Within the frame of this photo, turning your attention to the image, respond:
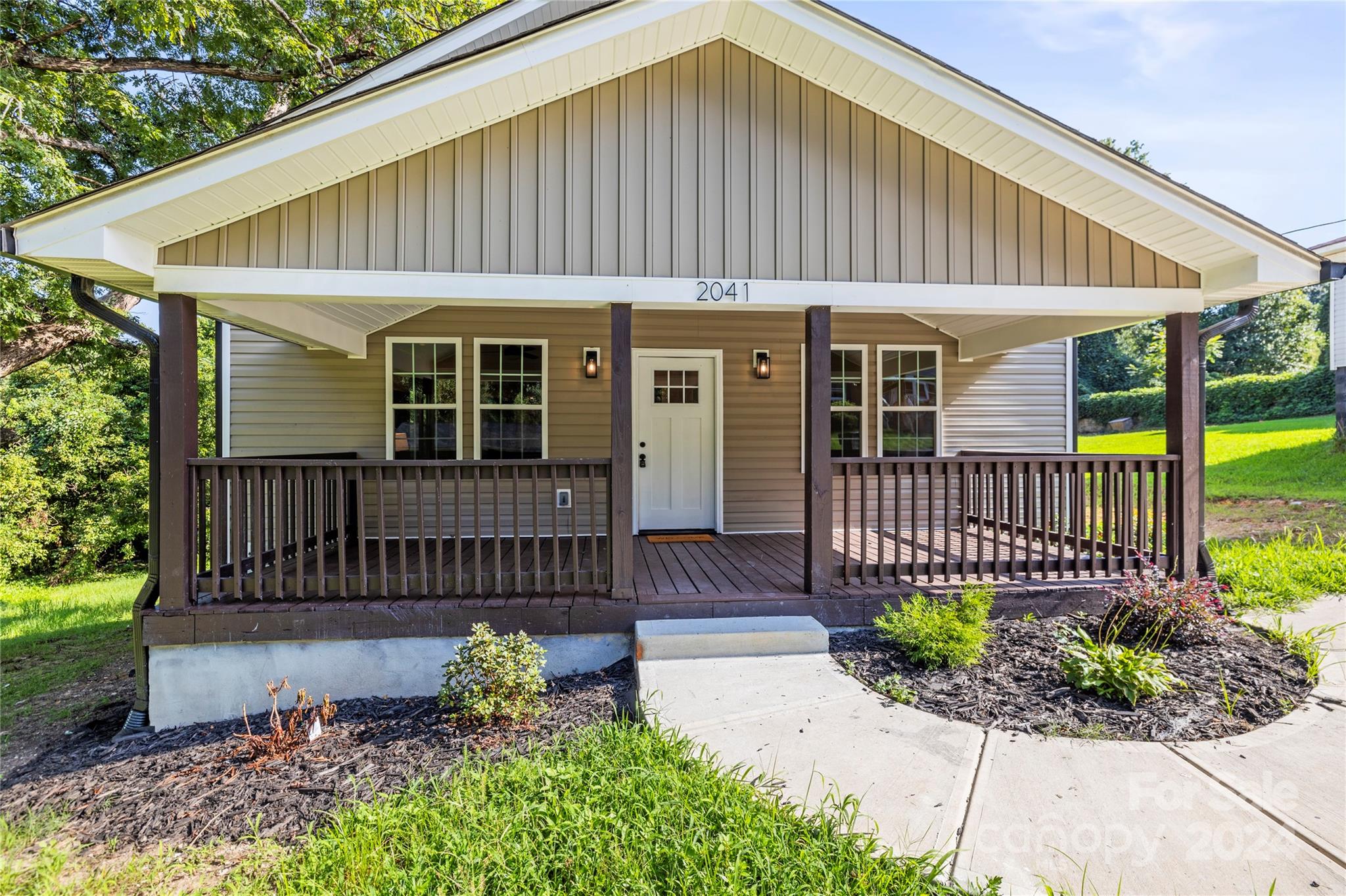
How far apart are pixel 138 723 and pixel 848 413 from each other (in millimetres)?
6511

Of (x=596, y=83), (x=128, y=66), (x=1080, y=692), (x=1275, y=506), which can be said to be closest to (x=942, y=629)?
(x=1080, y=692)

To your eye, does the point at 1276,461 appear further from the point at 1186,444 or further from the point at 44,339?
the point at 44,339

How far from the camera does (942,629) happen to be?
11.9 feet

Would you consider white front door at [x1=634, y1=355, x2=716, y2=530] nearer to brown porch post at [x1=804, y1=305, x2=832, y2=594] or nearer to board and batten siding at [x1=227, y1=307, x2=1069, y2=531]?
board and batten siding at [x1=227, y1=307, x2=1069, y2=531]

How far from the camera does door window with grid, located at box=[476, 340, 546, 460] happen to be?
6496mm

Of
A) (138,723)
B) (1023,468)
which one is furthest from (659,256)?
(138,723)

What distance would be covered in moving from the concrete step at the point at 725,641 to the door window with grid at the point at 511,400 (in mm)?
3211

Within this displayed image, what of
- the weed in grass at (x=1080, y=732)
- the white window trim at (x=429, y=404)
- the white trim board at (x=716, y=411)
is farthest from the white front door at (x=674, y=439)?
the weed in grass at (x=1080, y=732)

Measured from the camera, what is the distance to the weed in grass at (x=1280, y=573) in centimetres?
454

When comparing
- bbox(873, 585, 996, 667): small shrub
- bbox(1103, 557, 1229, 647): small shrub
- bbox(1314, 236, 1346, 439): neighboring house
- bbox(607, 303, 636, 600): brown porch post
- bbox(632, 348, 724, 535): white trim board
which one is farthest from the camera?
bbox(1314, 236, 1346, 439): neighboring house

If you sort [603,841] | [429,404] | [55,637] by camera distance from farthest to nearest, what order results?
[55,637] → [429,404] → [603,841]

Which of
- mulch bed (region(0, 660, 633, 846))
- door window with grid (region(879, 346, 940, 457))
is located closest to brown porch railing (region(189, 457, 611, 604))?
mulch bed (region(0, 660, 633, 846))

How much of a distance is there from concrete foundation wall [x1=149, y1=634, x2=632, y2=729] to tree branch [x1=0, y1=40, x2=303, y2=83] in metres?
8.54

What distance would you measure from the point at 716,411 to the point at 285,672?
4.51m
